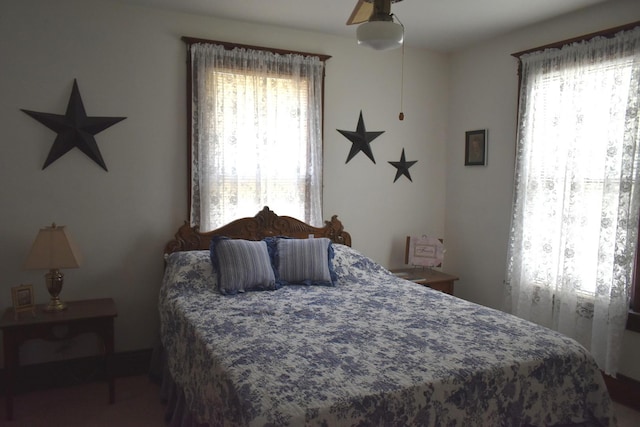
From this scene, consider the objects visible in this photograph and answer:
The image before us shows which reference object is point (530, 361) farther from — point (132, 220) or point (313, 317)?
point (132, 220)

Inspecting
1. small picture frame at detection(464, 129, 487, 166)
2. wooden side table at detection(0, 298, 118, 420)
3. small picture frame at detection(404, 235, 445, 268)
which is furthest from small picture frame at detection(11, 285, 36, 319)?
small picture frame at detection(464, 129, 487, 166)

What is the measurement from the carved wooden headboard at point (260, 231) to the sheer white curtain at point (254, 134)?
0.09m

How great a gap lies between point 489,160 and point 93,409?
3525 millimetres

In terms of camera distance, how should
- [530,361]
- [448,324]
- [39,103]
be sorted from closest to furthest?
[530,361] < [448,324] < [39,103]

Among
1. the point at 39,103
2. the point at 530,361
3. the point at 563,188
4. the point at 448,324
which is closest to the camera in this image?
the point at 530,361

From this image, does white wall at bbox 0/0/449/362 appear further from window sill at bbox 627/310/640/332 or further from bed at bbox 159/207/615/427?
window sill at bbox 627/310/640/332

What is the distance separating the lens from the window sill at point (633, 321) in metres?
2.95

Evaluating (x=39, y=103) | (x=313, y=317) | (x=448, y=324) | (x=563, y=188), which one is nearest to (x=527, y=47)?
(x=563, y=188)

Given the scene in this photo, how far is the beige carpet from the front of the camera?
2703 millimetres

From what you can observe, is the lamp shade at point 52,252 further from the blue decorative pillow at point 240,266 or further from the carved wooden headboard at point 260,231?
Answer: the blue decorative pillow at point 240,266

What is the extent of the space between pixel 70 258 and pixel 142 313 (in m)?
0.74

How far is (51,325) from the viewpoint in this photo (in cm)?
280

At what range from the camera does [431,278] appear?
4.00 meters

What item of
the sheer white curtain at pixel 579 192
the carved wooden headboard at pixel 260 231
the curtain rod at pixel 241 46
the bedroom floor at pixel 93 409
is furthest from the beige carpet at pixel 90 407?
the sheer white curtain at pixel 579 192
